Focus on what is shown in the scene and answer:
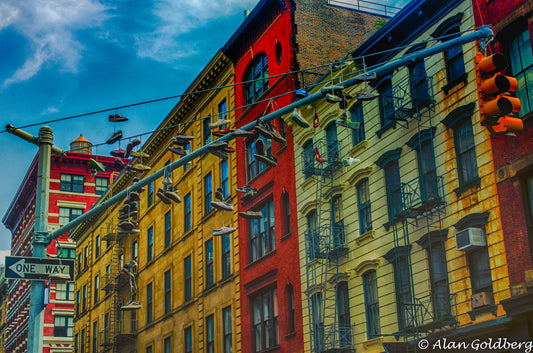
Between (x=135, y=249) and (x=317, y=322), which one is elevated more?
(x=135, y=249)

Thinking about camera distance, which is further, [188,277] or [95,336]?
[95,336]

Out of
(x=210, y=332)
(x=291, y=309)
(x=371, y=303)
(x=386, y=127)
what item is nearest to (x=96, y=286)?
(x=210, y=332)

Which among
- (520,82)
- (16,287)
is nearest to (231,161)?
(520,82)

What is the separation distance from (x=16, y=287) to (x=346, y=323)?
207 feet

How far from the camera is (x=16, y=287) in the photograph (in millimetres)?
79750

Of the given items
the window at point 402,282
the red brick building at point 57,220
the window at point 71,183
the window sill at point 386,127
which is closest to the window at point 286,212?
the window sill at point 386,127

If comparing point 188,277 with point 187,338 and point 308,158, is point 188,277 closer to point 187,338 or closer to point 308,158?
point 187,338

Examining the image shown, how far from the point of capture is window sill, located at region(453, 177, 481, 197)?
777 inches

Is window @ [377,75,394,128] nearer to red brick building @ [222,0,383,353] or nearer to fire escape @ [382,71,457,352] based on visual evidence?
fire escape @ [382,71,457,352]

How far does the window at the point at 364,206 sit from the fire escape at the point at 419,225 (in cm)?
A: 136

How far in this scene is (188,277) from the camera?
127 feet

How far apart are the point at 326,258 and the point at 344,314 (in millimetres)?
2135

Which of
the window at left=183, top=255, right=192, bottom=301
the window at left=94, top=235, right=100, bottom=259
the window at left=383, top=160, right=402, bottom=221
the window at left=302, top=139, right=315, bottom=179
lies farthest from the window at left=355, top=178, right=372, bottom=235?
the window at left=94, top=235, right=100, bottom=259

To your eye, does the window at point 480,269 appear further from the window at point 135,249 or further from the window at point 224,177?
the window at point 135,249
